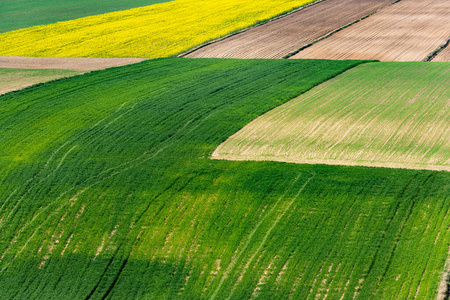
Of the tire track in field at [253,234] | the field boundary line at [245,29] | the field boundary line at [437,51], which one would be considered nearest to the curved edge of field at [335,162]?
the tire track in field at [253,234]

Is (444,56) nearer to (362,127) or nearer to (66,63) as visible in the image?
(362,127)

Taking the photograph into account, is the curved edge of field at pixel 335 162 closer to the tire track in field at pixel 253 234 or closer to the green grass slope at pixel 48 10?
the tire track in field at pixel 253 234

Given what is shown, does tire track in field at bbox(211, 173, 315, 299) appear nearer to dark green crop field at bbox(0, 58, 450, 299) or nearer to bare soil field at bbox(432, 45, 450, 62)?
dark green crop field at bbox(0, 58, 450, 299)

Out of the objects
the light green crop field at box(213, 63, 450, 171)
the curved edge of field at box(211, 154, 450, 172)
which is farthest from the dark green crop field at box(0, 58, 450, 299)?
the light green crop field at box(213, 63, 450, 171)

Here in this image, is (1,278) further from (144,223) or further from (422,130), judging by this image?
(422,130)

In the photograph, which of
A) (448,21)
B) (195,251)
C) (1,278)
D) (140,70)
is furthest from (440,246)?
(448,21)
